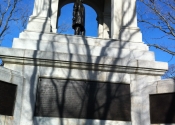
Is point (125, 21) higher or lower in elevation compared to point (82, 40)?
higher

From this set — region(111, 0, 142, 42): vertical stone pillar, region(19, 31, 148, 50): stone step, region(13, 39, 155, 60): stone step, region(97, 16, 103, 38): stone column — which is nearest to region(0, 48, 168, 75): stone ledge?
region(13, 39, 155, 60): stone step

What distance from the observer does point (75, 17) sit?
32.6ft

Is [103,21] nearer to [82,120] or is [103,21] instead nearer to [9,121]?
[82,120]

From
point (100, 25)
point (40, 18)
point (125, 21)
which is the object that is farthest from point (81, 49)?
point (100, 25)

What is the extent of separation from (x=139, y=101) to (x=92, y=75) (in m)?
1.67

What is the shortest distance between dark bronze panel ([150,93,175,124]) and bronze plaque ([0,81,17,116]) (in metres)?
4.06

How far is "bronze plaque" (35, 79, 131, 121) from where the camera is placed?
22.6ft

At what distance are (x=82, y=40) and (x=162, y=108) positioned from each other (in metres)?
3.45

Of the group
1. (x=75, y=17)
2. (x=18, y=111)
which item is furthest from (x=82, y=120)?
(x=75, y=17)

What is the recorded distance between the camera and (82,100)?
7.07 metres

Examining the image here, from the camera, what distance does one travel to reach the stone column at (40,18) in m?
8.45

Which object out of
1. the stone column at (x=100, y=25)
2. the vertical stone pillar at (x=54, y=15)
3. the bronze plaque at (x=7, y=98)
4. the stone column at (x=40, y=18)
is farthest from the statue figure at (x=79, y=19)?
the bronze plaque at (x=7, y=98)

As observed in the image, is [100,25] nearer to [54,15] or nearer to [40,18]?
[54,15]

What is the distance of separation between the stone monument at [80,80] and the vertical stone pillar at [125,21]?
0.73 metres
